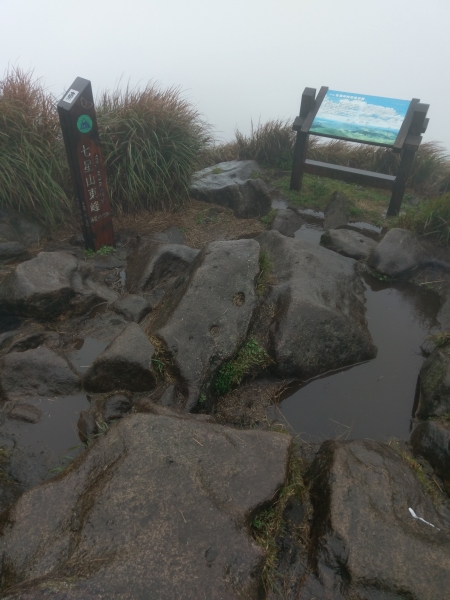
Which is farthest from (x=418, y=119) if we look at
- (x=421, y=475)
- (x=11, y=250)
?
(x=11, y=250)

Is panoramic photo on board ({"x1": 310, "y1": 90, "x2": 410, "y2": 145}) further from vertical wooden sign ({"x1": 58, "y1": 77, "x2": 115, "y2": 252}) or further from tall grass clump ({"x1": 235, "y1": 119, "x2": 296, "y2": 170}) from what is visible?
vertical wooden sign ({"x1": 58, "y1": 77, "x2": 115, "y2": 252})

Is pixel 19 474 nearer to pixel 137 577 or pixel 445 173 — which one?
pixel 137 577

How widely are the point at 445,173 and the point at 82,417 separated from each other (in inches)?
328

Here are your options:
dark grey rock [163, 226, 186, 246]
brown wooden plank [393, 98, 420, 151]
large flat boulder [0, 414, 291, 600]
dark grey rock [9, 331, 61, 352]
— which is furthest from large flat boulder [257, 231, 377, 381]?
brown wooden plank [393, 98, 420, 151]

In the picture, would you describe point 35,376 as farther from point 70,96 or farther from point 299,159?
point 299,159

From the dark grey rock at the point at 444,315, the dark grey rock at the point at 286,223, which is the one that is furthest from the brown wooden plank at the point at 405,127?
the dark grey rock at the point at 444,315

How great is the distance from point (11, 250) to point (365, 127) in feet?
17.9

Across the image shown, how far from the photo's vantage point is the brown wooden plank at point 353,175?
7.04 metres

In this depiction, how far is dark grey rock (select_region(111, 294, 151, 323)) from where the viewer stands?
4.54 meters

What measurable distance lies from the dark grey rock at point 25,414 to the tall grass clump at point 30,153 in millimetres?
3072

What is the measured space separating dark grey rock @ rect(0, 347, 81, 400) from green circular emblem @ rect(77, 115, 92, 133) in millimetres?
2541

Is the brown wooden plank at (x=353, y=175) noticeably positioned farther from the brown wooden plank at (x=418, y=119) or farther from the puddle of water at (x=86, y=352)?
the puddle of water at (x=86, y=352)

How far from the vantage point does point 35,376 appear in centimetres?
374

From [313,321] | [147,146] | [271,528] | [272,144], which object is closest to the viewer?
[271,528]
